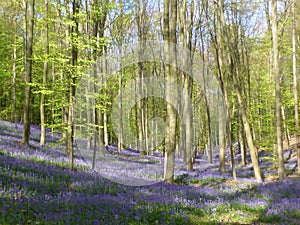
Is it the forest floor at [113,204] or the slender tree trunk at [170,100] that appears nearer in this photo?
the forest floor at [113,204]

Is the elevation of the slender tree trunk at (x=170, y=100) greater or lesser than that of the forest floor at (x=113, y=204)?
greater

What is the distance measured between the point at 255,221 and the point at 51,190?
5.19 meters

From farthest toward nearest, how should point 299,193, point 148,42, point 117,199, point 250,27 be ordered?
1. point 148,42
2. point 250,27
3. point 299,193
4. point 117,199

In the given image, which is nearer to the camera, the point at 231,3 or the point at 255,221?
the point at 255,221

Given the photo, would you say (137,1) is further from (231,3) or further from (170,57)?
(170,57)

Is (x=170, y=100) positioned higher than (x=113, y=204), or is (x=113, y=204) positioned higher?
(x=170, y=100)

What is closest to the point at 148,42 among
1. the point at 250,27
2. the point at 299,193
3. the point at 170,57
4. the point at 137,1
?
the point at 137,1

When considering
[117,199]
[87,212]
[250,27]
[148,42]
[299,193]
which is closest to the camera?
[87,212]

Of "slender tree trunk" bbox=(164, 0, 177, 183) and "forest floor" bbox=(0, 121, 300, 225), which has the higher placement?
"slender tree trunk" bbox=(164, 0, 177, 183)

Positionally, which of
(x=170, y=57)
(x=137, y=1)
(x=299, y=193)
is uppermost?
(x=137, y=1)

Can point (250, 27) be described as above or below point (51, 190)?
above

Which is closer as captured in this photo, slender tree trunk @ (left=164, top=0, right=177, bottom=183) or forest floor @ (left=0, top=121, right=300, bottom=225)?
forest floor @ (left=0, top=121, right=300, bottom=225)

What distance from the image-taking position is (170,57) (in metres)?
10.8

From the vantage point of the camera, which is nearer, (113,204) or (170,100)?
(113,204)
